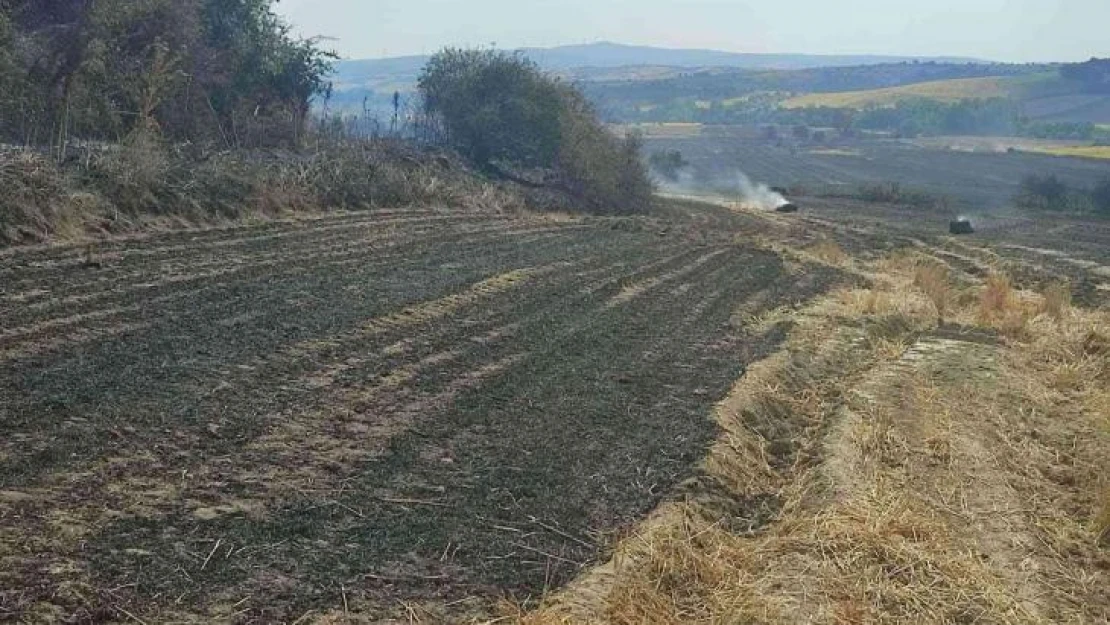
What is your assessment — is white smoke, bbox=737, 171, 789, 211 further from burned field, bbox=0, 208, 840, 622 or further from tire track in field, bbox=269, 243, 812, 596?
tire track in field, bbox=269, 243, 812, 596

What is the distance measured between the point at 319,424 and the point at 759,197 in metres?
42.4

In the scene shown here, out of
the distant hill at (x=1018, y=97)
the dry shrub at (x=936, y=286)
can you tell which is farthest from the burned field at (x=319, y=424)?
the distant hill at (x=1018, y=97)

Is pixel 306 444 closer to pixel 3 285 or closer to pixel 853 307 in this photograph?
pixel 3 285

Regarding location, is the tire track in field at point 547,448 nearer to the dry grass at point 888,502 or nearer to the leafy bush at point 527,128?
the dry grass at point 888,502

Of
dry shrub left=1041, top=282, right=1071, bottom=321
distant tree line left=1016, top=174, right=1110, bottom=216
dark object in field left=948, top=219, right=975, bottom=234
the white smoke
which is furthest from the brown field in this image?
distant tree line left=1016, top=174, right=1110, bottom=216

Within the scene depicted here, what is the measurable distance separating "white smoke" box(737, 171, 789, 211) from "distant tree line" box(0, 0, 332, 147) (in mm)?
21075

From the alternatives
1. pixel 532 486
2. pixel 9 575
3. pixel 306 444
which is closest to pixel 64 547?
pixel 9 575

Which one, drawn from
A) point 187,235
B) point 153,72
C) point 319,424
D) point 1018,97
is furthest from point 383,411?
point 1018,97

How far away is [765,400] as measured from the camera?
396 inches

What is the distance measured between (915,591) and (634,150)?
98.3 ft

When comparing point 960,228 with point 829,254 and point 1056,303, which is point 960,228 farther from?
point 1056,303

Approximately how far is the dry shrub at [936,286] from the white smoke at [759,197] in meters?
19.7

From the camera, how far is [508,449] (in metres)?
7.84

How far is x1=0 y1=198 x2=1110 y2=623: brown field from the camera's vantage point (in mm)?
5520
